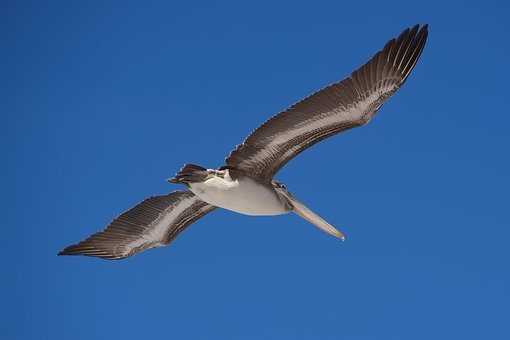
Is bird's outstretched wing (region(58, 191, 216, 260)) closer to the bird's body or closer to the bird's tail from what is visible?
the bird's body

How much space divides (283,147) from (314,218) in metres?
1.76

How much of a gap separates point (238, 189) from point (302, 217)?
152 centimetres

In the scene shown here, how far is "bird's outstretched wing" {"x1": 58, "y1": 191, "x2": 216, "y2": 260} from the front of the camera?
17.6 meters

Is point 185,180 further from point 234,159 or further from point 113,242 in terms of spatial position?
point 113,242

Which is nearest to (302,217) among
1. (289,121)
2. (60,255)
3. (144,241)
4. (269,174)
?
(269,174)

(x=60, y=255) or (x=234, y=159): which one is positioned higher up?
(x=234, y=159)

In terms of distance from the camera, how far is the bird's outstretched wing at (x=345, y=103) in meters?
14.7

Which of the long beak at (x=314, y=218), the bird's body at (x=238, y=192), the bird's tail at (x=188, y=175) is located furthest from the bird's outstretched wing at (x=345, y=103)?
the long beak at (x=314, y=218)

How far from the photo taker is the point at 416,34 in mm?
14672

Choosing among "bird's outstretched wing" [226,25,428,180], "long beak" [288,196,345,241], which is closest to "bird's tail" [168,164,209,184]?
"bird's outstretched wing" [226,25,428,180]

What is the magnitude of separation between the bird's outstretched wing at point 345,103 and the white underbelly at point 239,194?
2.13ft

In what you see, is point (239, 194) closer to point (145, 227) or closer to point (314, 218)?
point (314, 218)

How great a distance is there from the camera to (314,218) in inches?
647

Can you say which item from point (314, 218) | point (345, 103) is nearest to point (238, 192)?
point (314, 218)
